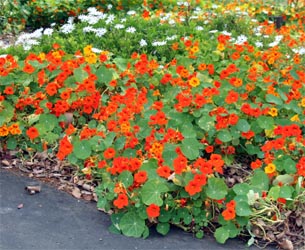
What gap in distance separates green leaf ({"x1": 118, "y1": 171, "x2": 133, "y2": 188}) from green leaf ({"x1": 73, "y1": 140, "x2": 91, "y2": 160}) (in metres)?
0.38

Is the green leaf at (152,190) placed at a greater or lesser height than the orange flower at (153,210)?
greater

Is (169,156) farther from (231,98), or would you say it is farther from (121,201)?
(231,98)

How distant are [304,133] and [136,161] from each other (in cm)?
135

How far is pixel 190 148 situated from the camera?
371 cm

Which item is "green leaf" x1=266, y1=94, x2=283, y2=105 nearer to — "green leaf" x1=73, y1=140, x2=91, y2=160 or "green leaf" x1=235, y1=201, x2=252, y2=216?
"green leaf" x1=235, y1=201, x2=252, y2=216

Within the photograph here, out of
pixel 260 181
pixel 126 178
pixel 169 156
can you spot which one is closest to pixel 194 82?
pixel 169 156

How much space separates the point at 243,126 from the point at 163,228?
94 centimetres

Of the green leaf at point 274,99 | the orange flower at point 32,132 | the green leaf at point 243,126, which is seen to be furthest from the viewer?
the green leaf at point 274,99

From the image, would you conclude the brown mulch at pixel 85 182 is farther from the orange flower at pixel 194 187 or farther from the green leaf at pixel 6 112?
the orange flower at pixel 194 187

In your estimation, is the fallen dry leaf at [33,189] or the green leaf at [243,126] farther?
the green leaf at [243,126]

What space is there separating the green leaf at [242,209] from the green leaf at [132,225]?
0.53 m

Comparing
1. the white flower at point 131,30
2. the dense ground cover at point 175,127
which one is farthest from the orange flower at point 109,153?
the white flower at point 131,30

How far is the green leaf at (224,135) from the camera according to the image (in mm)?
3912

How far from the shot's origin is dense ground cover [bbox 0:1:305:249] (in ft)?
11.4
